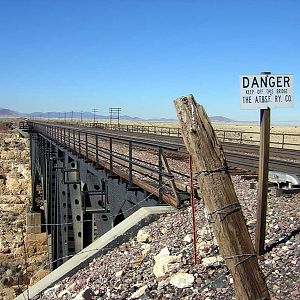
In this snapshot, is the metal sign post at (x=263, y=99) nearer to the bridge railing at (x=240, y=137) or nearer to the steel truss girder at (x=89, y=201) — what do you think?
the steel truss girder at (x=89, y=201)

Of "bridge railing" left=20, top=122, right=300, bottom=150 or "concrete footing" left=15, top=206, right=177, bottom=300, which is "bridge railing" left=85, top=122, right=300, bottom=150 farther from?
"concrete footing" left=15, top=206, right=177, bottom=300

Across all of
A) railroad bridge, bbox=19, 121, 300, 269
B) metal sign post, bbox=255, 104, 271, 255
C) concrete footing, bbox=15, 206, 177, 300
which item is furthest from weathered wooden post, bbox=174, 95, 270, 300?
railroad bridge, bbox=19, 121, 300, 269

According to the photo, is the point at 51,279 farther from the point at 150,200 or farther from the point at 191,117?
the point at 191,117

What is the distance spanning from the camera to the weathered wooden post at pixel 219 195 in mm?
3010

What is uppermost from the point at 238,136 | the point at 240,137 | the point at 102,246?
the point at 240,137

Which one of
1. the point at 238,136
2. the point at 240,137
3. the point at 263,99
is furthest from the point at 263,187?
the point at 238,136

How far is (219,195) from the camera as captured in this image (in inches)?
121

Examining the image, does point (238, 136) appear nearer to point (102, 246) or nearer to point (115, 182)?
point (115, 182)

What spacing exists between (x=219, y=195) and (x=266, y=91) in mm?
2840

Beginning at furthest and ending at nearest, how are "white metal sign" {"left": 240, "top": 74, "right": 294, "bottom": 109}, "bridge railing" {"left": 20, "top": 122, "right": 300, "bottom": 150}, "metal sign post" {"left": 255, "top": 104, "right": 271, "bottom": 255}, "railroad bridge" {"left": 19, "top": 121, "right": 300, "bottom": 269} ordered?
"bridge railing" {"left": 20, "top": 122, "right": 300, "bottom": 150} → "railroad bridge" {"left": 19, "top": 121, "right": 300, "bottom": 269} → "metal sign post" {"left": 255, "top": 104, "right": 271, "bottom": 255} → "white metal sign" {"left": 240, "top": 74, "right": 294, "bottom": 109}

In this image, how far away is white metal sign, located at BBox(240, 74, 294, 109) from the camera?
5454 millimetres

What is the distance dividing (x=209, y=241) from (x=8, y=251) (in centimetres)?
2915

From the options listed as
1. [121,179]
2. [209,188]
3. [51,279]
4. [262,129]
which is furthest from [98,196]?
[209,188]

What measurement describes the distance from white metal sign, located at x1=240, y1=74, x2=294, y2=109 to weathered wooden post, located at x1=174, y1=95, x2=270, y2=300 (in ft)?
8.20
